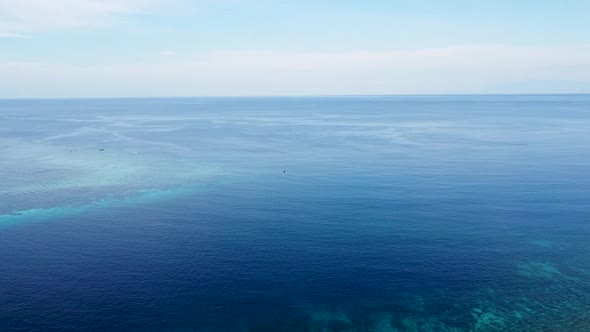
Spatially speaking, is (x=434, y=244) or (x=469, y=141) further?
(x=469, y=141)

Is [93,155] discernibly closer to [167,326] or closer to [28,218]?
[28,218]

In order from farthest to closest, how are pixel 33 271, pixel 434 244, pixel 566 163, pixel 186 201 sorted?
pixel 566 163 < pixel 186 201 < pixel 434 244 < pixel 33 271

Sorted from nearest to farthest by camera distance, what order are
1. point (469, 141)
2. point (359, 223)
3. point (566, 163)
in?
point (359, 223), point (566, 163), point (469, 141)

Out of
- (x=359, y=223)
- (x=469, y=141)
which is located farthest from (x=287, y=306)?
(x=469, y=141)

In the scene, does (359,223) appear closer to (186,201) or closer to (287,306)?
(287,306)

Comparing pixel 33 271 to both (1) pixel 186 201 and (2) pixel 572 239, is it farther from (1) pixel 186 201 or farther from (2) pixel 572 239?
(2) pixel 572 239

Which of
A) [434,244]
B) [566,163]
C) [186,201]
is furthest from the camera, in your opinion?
[566,163]

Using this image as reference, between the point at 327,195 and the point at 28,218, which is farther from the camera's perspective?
the point at 327,195

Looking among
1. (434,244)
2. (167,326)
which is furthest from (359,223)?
(167,326)

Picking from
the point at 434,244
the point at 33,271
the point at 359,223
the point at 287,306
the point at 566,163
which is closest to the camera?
the point at 287,306
